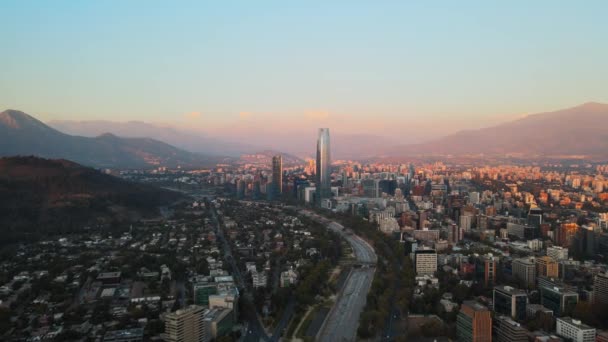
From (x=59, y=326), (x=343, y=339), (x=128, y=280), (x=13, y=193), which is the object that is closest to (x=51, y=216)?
(x=13, y=193)

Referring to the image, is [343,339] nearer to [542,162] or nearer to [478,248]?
[478,248]

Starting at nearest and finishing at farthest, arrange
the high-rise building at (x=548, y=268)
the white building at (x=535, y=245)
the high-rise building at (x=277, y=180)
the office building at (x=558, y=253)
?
the high-rise building at (x=548, y=268), the office building at (x=558, y=253), the white building at (x=535, y=245), the high-rise building at (x=277, y=180)

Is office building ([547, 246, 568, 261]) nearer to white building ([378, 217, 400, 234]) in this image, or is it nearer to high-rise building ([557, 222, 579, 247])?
high-rise building ([557, 222, 579, 247])

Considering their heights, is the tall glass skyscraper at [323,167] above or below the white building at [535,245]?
above

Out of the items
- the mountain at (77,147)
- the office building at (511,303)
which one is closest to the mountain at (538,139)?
the mountain at (77,147)

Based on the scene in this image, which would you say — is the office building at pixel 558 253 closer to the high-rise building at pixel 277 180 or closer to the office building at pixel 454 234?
the office building at pixel 454 234

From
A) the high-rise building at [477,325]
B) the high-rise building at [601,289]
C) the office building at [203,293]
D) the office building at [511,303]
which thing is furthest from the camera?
the office building at [203,293]

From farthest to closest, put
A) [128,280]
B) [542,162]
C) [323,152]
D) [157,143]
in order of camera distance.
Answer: [157,143]
[542,162]
[323,152]
[128,280]

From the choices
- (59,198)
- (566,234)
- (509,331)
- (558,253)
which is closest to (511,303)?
(509,331)
